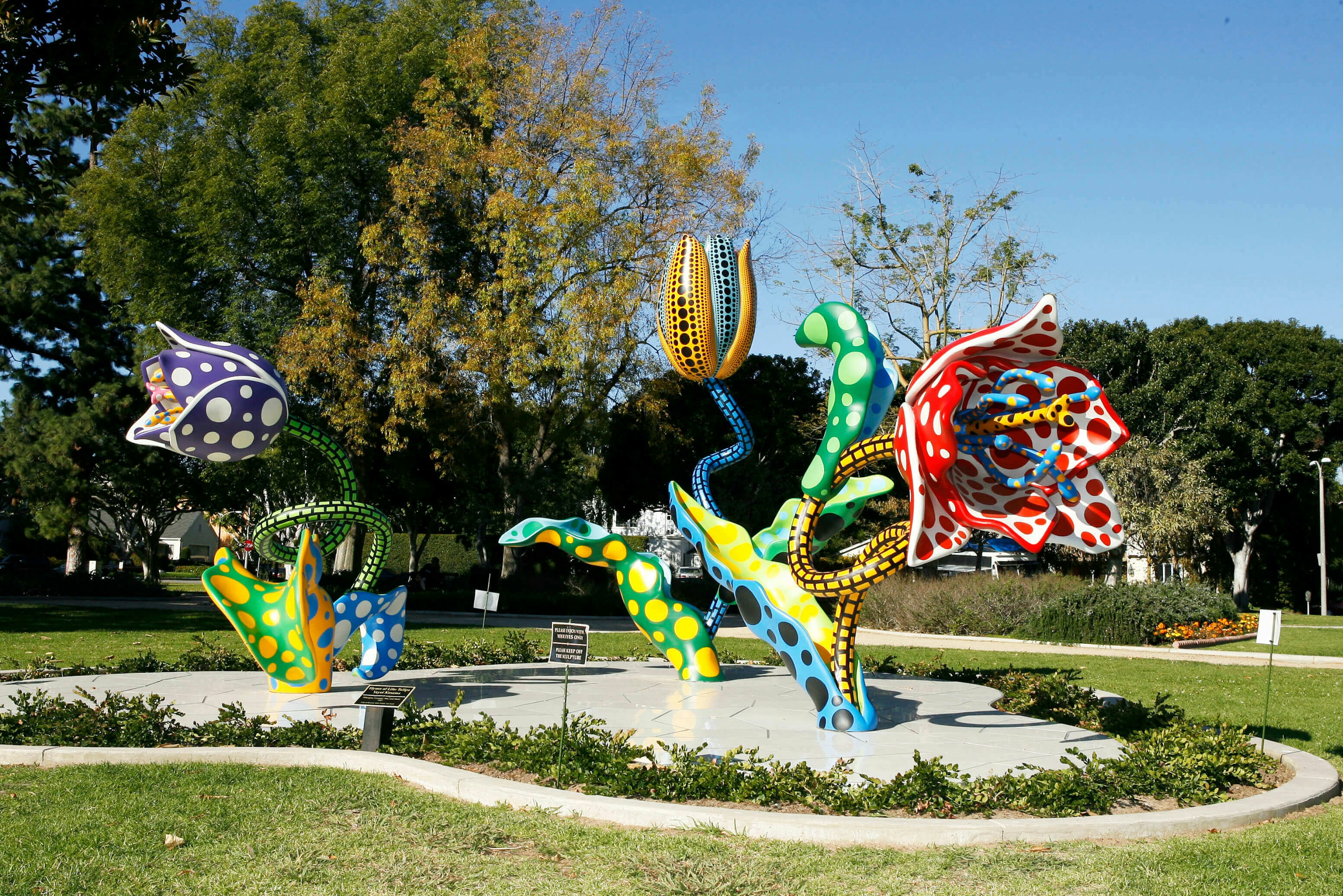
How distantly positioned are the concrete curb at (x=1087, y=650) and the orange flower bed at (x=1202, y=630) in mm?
833

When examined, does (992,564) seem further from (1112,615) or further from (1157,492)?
(1112,615)

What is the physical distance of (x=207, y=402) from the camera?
423 inches

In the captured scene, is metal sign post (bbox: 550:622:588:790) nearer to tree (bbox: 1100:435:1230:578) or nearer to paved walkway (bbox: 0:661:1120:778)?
paved walkway (bbox: 0:661:1120:778)

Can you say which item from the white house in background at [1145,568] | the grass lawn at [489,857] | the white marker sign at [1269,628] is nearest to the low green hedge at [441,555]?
the white house in background at [1145,568]

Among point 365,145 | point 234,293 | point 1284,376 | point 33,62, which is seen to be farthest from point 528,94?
point 1284,376

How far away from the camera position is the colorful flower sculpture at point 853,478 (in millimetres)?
8852

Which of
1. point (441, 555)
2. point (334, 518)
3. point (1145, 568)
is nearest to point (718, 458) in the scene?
point (334, 518)

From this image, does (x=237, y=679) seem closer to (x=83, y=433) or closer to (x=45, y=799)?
(x=45, y=799)

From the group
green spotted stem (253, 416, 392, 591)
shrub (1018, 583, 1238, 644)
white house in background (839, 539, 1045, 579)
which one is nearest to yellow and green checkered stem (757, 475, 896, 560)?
green spotted stem (253, 416, 392, 591)

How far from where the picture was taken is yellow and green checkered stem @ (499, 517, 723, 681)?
13773 millimetres

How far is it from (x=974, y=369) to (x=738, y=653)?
37.1ft

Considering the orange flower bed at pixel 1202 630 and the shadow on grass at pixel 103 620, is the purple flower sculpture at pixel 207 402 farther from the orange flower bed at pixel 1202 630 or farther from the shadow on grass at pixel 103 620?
the orange flower bed at pixel 1202 630

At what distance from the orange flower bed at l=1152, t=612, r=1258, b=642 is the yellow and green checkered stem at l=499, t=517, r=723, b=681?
13.3 m

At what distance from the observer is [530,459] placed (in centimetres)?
3016
